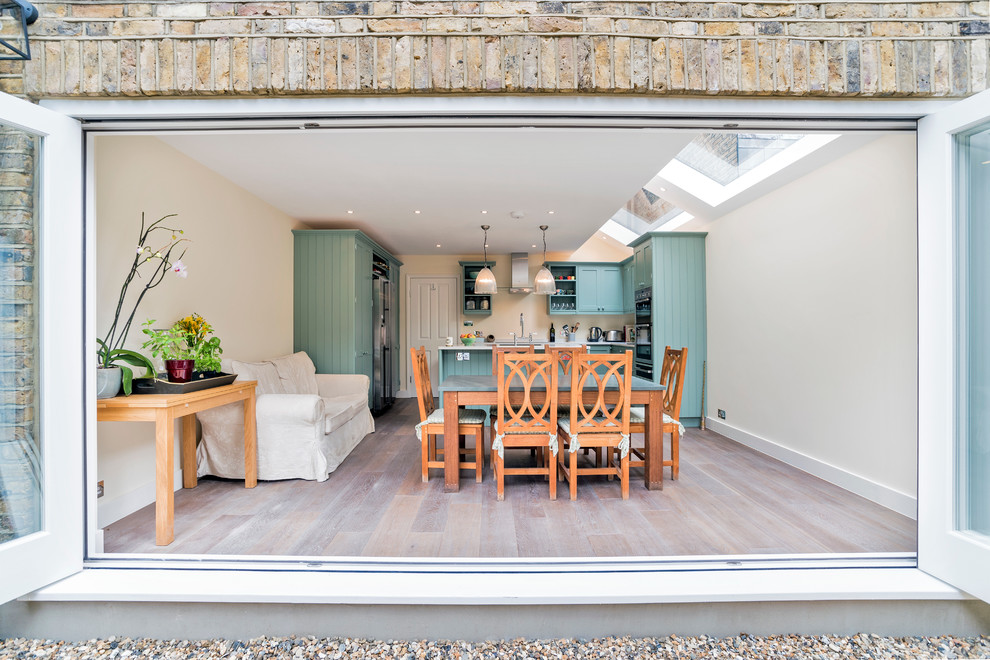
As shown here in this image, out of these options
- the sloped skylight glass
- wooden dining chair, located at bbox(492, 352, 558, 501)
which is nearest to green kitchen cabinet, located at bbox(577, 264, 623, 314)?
the sloped skylight glass

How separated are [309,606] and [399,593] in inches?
14.1

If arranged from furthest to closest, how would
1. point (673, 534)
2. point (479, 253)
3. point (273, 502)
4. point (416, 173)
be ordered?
point (479, 253)
point (416, 173)
point (273, 502)
point (673, 534)

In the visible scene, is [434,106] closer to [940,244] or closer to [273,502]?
[940,244]

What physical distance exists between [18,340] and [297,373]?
9.03ft

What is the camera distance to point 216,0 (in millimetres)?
1656

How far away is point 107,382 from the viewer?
2.09 metres

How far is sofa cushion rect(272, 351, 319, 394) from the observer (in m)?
4.04

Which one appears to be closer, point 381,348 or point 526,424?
point 526,424

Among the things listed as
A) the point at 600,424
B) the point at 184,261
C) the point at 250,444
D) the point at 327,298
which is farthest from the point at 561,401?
the point at 327,298

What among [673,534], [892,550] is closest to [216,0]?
[673,534]

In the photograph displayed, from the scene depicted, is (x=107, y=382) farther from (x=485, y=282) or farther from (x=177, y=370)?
(x=485, y=282)

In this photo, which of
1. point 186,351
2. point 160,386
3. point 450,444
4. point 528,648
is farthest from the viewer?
point 450,444

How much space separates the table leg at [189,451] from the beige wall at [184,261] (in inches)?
7.7

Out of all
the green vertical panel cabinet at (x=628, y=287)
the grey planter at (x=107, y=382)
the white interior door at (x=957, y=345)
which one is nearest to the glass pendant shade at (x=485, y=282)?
the green vertical panel cabinet at (x=628, y=287)
